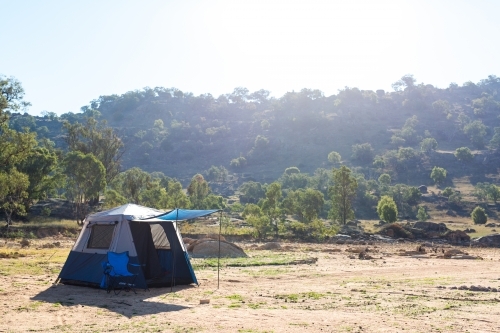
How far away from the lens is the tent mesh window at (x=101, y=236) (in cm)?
1597

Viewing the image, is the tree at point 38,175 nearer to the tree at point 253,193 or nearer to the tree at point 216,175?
the tree at point 253,193

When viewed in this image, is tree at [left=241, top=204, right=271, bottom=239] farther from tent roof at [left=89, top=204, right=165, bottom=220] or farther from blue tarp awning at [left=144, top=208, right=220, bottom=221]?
blue tarp awning at [left=144, top=208, right=220, bottom=221]

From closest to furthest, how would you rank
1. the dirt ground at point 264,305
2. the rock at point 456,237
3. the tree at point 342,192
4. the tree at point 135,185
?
the dirt ground at point 264,305, the rock at point 456,237, the tree at point 135,185, the tree at point 342,192

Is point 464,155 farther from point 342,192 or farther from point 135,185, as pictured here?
point 135,185

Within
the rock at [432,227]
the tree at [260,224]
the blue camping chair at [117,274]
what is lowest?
the rock at [432,227]

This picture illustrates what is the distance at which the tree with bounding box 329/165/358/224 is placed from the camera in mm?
59906

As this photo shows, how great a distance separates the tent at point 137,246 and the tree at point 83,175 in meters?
35.6

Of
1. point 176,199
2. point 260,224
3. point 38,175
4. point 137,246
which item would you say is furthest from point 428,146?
point 137,246

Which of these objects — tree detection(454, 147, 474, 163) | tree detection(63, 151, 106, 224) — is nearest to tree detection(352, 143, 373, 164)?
tree detection(454, 147, 474, 163)

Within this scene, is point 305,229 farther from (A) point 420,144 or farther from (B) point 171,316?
(A) point 420,144

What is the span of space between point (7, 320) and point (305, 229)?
134ft

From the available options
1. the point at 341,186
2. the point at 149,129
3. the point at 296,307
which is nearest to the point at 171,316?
the point at 296,307

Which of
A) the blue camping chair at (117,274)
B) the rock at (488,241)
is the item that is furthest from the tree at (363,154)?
the blue camping chair at (117,274)

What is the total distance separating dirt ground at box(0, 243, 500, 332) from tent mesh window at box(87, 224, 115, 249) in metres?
1.37
